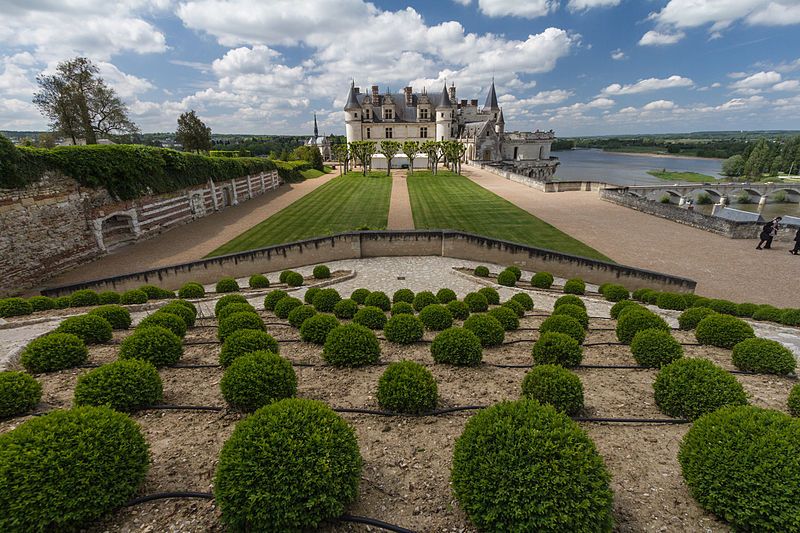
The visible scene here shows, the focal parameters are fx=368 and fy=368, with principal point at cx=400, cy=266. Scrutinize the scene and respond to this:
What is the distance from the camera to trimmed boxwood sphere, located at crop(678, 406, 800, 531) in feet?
9.84

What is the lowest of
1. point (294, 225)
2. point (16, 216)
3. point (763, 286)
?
point (763, 286)

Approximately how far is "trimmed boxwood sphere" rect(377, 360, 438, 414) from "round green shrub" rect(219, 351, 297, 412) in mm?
1312

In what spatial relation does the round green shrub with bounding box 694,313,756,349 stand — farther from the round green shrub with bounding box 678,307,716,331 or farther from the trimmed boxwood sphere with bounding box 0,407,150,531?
the trimmed boxwood sphere with bounding box 0,407,150,531

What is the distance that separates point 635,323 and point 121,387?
9.22 meters

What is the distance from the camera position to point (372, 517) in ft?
11.4

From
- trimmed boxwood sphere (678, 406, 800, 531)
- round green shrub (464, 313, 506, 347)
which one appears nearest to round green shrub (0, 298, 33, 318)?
round green shrub (464, 313, 506, 347)

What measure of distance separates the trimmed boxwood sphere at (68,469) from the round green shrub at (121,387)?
4.27 feet

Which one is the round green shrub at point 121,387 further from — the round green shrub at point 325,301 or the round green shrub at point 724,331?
the round green shrub at point 724,331

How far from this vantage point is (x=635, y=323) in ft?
25.9

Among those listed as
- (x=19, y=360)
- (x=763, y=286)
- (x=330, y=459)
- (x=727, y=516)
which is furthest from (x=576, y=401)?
(x=763, y=286)

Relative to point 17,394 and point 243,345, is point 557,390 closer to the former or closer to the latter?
point 243,345

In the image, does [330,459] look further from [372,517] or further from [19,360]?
[19,360]

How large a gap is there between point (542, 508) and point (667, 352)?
5.37m

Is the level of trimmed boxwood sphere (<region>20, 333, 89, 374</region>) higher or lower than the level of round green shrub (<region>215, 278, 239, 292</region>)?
higher
